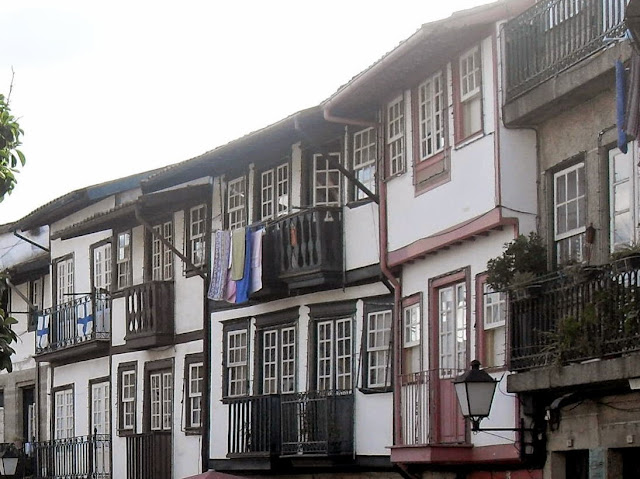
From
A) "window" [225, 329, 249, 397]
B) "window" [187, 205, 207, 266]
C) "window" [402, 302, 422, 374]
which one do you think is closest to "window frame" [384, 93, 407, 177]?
"window" [402, 302, 422, 374]

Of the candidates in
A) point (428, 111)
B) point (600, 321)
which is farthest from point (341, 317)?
point (600, 321)

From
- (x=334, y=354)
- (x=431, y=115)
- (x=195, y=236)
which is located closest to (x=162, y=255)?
(x=195, y=236)

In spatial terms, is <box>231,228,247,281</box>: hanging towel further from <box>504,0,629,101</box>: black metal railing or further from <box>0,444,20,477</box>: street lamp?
<box>504,0,629,101</box>: black metal railing

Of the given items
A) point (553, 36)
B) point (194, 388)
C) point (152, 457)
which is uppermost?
point (553, 36)

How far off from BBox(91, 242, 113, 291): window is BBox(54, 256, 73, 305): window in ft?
5.19

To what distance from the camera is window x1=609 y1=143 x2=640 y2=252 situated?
1712cm

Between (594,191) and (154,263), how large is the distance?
1545cm

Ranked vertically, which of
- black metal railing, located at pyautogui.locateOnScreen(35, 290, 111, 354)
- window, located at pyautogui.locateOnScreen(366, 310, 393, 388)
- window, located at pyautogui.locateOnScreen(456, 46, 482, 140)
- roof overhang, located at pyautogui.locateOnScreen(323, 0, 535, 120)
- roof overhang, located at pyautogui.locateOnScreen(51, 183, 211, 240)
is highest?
roof overhang, located at pyautogui.locateOnScreen(323, 0, 535, 120)

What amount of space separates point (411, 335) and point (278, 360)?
199 inches

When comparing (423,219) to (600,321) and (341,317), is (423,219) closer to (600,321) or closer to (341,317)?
(341,317)

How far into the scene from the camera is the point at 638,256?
623 inches

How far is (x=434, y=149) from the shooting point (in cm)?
2158

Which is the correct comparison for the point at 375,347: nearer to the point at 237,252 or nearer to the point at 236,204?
the point at 237,252

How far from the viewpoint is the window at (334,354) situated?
25.2 meters
